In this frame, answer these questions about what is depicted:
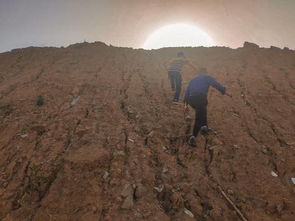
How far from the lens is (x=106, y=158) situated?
551 cm

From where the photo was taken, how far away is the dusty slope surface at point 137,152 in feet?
15.1

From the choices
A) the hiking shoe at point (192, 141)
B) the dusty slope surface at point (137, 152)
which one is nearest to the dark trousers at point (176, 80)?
the dusty slope surface at point (137, 152)

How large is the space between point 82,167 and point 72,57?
390 inches

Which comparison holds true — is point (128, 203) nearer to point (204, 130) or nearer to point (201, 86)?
point (204, 130)

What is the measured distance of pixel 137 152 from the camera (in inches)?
233

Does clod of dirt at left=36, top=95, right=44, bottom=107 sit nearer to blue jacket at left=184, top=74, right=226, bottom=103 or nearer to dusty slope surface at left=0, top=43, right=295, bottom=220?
dusty slope surface at left=0, top=43, right=295, bottom=220

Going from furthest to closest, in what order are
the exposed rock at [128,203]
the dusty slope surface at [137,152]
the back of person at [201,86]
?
the back of person at [201,86]
the dusty slope surface at [137,152]
the exposed rock at [128,203]

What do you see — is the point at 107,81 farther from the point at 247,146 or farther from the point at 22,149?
the point at 247,146

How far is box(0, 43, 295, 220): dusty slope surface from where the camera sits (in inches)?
181

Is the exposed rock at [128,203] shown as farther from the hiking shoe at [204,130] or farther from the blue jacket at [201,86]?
the blue jacket at [201,86]

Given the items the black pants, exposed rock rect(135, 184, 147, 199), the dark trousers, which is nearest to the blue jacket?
the black pants

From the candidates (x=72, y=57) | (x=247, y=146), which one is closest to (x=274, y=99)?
(x=247, y=146)

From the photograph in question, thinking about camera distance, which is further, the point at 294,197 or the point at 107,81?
the point at 107,81

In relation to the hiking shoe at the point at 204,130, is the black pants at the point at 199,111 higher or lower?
higher
